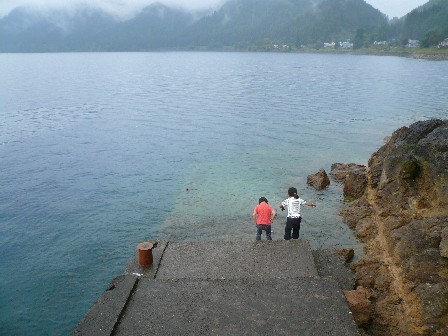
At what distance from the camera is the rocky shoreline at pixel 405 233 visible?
11.6 meters

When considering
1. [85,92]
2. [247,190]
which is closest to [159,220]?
[247,190]

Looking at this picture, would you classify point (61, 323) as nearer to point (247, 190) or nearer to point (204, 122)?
point (247, 190)

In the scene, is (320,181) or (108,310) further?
(320,181)

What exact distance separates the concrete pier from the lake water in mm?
4070

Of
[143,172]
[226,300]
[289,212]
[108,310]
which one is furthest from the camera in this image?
[143,172]

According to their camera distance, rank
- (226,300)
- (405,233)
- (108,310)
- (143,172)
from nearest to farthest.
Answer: (108,310), (226,300), (405,233), (143,172)

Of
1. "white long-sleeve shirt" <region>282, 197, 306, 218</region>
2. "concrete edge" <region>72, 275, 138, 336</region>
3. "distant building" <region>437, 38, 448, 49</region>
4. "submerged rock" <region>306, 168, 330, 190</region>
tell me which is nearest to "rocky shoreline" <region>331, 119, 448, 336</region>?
"submerged rock" <region>306, 168, 330, 190</region>

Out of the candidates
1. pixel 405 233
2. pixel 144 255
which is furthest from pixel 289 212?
pixel 144 255

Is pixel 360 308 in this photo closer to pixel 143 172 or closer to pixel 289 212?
pixel 289 212

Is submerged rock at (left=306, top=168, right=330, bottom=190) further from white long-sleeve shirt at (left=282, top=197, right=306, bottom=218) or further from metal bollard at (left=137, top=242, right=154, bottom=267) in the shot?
metal bollard at (left=137, top=242, right=154, bottom=267)

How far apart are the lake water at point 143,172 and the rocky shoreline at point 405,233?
1544 mm

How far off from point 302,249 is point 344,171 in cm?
1541

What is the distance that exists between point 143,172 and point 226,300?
69.0 ft

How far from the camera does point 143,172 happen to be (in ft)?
101
